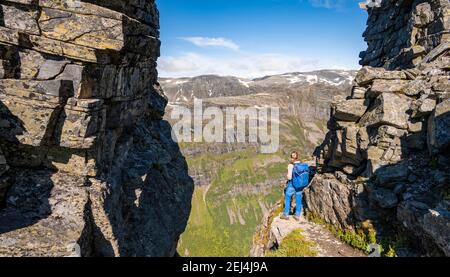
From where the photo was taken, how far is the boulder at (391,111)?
75.7 feet

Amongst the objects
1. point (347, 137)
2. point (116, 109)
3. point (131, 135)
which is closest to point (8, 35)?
point (116, 109)

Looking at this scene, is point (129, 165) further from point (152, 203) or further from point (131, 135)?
point (152, 203)

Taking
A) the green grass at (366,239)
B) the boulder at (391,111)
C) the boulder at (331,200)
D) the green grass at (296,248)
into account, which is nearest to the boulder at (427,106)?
the boulder at (391,111)

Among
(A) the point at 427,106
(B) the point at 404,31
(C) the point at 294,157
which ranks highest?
(B) the point at 404,31

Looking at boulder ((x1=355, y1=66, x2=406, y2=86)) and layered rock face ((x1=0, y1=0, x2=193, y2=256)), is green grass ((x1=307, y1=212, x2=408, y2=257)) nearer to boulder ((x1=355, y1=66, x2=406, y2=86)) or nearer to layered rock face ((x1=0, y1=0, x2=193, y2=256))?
boulder ((x1=355, y1=66, x2=406, y2=86))

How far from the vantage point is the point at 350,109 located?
27.0 metres

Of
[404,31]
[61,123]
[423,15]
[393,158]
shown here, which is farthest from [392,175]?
[404,31]

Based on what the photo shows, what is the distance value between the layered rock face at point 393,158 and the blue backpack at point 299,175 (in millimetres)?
2138

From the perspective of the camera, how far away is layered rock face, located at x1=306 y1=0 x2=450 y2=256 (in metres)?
17.2

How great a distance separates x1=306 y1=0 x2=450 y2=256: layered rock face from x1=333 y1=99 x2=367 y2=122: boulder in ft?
0.25

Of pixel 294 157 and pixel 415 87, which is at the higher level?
pixel 415 87

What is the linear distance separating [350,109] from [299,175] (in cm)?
783

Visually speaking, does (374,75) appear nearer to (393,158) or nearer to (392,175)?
(393,158)
